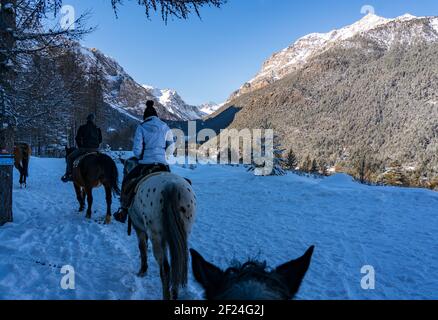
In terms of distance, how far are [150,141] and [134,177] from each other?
26.7 inches

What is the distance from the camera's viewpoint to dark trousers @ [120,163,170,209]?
16.8 ft

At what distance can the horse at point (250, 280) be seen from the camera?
1.60 metres

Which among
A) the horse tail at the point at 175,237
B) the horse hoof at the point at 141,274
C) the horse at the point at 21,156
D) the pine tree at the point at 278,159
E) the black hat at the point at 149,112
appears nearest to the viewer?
the horse tail at the point at 175,237

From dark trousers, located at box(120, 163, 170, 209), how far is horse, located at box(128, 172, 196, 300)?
697 mm

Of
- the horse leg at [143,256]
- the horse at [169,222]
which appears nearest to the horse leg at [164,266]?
the horse at [169,222]

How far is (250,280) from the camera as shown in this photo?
1651mm

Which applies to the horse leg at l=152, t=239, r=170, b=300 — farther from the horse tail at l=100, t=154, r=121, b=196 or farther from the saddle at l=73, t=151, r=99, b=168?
the saddle at l=73, t=151, r=99, b=168

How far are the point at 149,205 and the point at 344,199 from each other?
32.3ft

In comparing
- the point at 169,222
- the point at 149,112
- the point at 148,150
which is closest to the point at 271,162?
the point at 149,112

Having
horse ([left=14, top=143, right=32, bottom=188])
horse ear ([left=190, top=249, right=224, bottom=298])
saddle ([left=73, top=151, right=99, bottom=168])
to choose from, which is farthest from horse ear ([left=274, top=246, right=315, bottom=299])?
horse ([left=14, top=143, right=32, bottom=188])

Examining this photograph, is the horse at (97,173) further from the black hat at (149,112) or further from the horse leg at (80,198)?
the black hat at (149,112)
